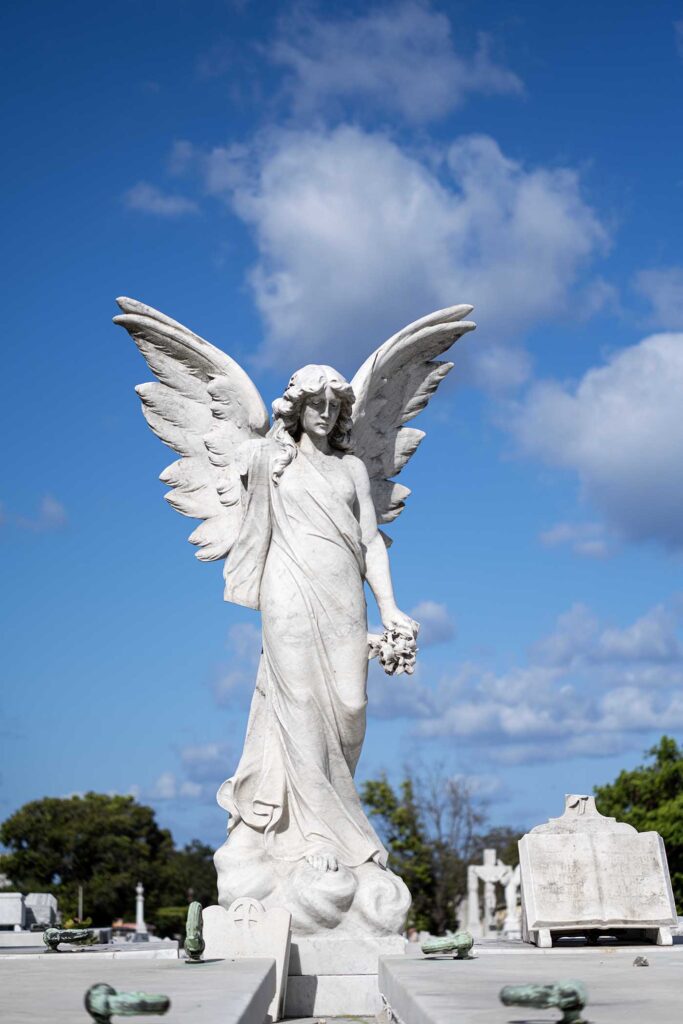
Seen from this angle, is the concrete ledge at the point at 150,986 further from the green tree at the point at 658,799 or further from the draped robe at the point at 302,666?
the green tree at the point at 658,799

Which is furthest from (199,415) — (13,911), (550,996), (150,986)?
(13,911)

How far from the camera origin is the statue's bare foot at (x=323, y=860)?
7.01m

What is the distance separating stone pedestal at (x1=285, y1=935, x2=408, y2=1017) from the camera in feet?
21.7

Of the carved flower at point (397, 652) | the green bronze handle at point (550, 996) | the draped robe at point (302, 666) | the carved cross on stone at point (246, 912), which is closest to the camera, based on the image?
the green bronze handle at point (550, 996)

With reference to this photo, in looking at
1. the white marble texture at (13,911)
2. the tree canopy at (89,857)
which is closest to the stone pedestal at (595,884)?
the white marble texture at (13,911)

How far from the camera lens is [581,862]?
8.02 m

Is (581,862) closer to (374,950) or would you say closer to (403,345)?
(374,950)

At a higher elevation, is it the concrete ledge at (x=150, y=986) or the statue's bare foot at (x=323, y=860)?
the statue's bare foot at (x=323, y=860)

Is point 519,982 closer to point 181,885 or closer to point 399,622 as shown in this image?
point 399,622

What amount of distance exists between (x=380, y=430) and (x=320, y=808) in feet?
9.75

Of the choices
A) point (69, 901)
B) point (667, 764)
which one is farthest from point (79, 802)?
point (667, 764)

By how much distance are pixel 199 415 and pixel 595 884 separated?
4339 millimetres

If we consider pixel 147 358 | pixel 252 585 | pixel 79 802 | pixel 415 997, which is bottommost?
pixel 415 997

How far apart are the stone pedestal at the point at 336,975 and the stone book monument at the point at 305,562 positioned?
2cm
